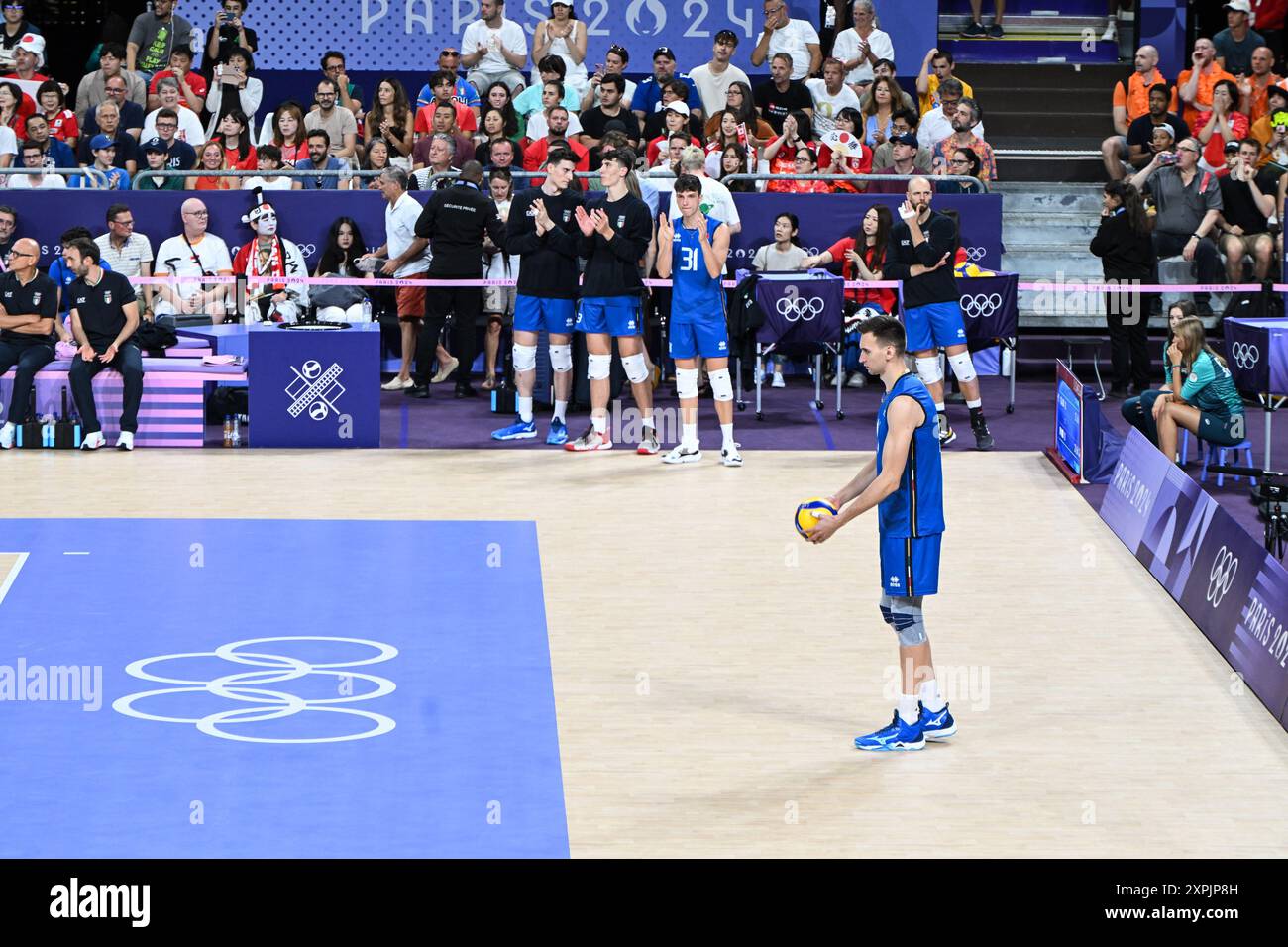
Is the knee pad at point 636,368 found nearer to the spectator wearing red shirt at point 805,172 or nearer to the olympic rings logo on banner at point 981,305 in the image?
the olympic rings logo on banner at point 981,305

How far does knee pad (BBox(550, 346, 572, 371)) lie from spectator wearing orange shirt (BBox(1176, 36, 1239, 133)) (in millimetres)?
9226

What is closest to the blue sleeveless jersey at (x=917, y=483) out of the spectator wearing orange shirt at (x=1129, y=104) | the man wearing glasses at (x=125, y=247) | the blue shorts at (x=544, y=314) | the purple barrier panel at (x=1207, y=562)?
the purple barrier panel at (x=1207, y=562)

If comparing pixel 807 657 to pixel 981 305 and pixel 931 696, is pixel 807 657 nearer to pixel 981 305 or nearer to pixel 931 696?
pixel 931 696

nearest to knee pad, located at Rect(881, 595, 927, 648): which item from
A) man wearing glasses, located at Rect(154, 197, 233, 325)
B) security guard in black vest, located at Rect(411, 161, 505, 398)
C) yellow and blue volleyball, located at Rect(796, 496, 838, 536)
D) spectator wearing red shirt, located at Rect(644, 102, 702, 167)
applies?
yellow and blue volleyball, located at Rect(796, 496, 838, 536)

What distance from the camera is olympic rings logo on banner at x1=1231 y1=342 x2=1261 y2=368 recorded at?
45.9ft

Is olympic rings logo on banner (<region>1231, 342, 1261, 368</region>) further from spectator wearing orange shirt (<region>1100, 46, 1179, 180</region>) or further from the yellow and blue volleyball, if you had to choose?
spectator wearing orange shirt (<region>1100, 46, 1179, 180</region>)

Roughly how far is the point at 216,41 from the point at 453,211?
552 centimetres

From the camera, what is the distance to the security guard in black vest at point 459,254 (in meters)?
18.0

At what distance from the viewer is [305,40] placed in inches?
901

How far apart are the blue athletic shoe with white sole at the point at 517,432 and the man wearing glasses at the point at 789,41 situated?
7081 mm

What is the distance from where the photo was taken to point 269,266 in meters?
18.4

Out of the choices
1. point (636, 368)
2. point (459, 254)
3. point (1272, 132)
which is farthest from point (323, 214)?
point (1272, 132)

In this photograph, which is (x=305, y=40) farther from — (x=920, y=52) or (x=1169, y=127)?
(x=1169, y=127)
